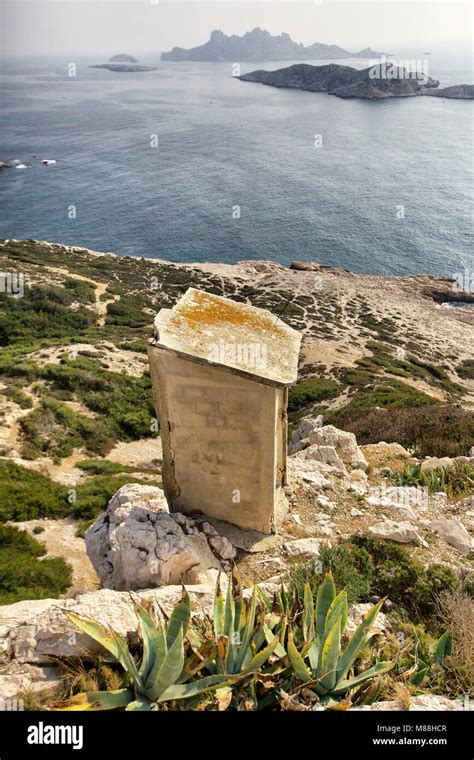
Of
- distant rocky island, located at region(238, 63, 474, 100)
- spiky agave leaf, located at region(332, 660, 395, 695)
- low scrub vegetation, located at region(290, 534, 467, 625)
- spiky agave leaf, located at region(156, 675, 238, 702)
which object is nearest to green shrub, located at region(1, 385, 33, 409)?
low scrub vegetation, located at region(290, 534, 467, 625)

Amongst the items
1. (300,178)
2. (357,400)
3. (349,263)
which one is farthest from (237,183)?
(357,400)

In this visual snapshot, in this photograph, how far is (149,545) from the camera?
6.65 metres

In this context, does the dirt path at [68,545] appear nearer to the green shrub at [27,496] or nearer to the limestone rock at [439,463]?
the green shrub at [27,496]

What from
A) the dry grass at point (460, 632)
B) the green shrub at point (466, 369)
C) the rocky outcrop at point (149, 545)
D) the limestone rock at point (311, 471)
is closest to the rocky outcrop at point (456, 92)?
the green shrub at point (466, 369)

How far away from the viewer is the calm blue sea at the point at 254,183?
6266 centimetres

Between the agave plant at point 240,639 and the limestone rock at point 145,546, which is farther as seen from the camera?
the limestone rock at point 145,546

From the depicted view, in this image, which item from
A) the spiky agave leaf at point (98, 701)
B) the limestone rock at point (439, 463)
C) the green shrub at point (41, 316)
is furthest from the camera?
the green shrub at point (41, 316)

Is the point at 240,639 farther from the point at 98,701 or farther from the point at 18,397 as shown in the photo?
the point at 18,397

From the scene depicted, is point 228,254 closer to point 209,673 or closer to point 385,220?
point 385,220

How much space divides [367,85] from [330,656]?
173335 mm

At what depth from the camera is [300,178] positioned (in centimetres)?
8494

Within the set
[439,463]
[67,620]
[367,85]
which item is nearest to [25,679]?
[67,620]

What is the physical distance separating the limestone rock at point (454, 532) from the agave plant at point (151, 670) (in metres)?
4.34
